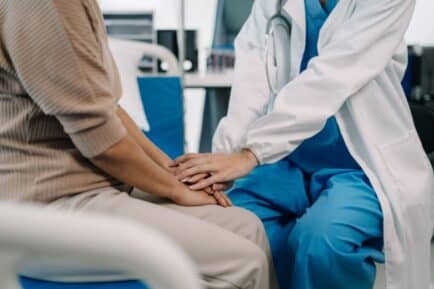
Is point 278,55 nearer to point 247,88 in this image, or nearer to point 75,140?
point 247,88

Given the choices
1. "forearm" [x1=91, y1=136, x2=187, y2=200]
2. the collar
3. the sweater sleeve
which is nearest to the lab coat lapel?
the collar

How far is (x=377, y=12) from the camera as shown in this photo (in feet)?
4.05

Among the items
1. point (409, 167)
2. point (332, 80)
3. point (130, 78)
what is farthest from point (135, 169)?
point (130, 78)

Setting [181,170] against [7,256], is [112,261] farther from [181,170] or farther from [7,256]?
[181,170]

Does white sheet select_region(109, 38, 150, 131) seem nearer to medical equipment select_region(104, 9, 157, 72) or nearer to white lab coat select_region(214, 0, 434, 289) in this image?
medical equipment select_region(104, 9, 157, 72)

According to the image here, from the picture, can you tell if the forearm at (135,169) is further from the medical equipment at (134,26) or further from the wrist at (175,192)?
the medical equipment at (134,26)

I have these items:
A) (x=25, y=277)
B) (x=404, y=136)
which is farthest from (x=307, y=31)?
(x=25, y=277)

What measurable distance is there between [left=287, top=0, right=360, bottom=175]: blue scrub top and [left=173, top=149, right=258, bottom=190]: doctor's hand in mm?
190

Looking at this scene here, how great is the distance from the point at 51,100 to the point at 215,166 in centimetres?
45

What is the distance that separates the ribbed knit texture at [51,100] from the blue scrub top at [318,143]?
59cm

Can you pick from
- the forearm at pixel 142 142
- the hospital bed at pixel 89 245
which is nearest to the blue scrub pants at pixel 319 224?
the forearm at pixel 142 142

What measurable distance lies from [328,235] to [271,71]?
53 centimetres

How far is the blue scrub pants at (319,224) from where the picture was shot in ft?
3.63

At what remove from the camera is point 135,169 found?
96cm
